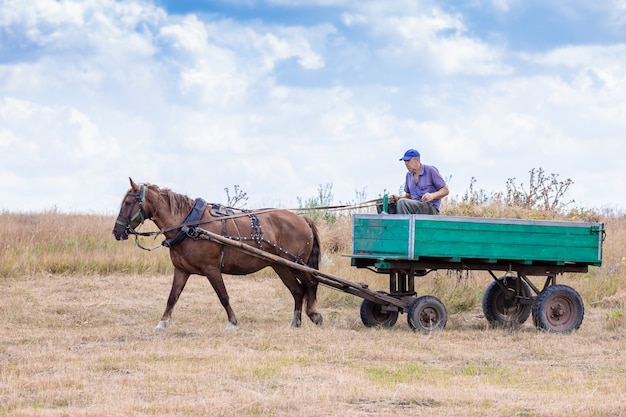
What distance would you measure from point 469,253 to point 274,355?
2.95 m

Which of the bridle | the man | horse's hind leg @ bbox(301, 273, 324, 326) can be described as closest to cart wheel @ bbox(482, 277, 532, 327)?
the man

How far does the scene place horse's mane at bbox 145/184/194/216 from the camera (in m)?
10.6

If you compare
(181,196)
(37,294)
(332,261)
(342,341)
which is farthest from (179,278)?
(332,261)

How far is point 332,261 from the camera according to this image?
16688 millimetres

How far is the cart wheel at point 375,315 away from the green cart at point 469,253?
0.5 inches

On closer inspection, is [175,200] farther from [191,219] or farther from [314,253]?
[314,253]

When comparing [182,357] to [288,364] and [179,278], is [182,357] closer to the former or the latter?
[288,364]

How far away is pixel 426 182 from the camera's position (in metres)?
10.7

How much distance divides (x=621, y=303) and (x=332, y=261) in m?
5.47

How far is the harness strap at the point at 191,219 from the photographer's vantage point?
10.4m

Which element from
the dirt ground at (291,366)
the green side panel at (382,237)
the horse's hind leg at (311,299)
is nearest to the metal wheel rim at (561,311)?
the dirt ground at (291,366)

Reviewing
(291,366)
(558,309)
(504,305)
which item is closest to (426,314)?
(558,309)

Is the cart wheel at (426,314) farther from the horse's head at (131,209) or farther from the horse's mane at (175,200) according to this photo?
the horse's head at (131,209)

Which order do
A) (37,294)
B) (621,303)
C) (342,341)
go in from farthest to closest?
(37,294) → (621,303) → (342,341)
